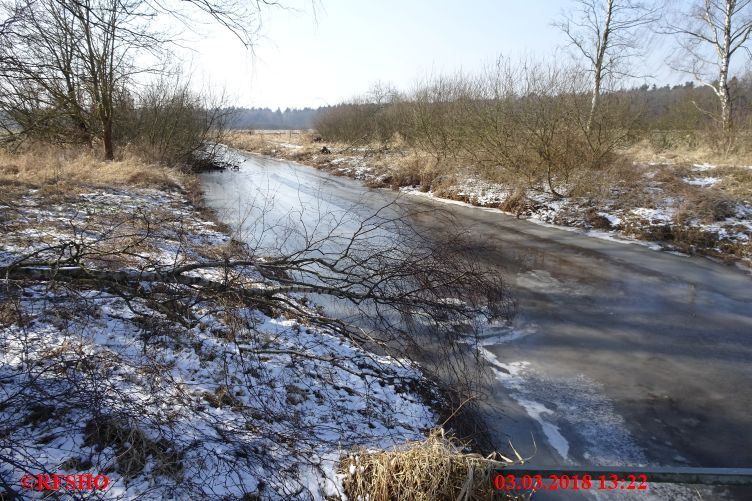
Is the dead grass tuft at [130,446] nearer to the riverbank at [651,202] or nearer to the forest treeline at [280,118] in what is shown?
the riverbank at [651,202]

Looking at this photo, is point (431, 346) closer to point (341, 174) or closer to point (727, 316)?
point (727, 316)

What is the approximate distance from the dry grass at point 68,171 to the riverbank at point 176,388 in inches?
255

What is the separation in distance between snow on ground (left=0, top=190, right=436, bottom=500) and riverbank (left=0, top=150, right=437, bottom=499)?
0.01 meters

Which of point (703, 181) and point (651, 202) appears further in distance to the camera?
point (703, 181)

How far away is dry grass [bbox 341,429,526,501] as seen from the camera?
2625 millimetres

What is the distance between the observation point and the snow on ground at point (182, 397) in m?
2.57

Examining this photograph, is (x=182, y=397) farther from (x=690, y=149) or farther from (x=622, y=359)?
(x=690, y=149)

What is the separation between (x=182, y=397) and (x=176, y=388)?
0.32ft

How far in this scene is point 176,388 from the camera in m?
3.29

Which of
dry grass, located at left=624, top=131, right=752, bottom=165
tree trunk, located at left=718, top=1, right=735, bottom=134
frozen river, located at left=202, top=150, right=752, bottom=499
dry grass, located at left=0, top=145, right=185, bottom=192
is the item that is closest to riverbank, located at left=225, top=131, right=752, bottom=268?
dry grass, located at left=624, top=131, right=752, bottom=165

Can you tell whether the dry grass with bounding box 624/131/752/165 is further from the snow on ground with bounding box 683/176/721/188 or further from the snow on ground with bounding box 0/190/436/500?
the snow on ground with bounding box 0/190/436/500

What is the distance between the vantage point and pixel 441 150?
1881 centimetres

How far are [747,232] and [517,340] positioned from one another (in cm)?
722

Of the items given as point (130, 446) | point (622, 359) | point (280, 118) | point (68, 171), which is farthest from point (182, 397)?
point (280, 118)
